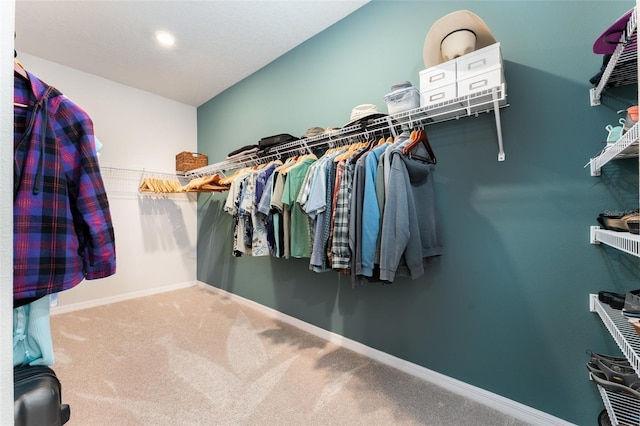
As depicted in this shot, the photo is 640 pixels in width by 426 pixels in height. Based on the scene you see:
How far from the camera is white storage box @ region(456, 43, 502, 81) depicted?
4.27 ft

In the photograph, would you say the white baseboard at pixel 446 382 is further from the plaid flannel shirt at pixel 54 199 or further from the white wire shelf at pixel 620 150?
the plaid flannel shirt at pixel 54 199

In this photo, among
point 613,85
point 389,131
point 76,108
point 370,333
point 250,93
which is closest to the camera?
point 76,108

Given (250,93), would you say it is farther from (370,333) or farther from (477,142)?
(370,333)

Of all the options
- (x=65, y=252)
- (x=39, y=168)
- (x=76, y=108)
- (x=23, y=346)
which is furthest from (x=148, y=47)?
(x=23, y=346)

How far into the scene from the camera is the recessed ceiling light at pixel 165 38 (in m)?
2.44

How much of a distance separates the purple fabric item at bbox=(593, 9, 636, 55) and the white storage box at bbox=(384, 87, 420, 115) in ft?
2.45

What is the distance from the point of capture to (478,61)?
1.35m

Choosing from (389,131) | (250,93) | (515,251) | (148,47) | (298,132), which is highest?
(148,47)

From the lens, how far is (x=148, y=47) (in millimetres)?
2648

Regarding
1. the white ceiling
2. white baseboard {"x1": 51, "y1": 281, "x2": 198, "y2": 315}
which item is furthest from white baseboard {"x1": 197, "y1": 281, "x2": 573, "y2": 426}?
the white ceiling

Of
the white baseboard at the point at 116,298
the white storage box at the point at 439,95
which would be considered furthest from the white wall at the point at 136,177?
the white storage box at the point at 439,95

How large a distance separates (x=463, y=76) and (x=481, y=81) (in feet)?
0.32

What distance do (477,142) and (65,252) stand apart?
2036 mm

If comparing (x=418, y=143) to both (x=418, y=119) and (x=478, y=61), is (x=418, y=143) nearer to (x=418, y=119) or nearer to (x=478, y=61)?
(x=418, y=119)
